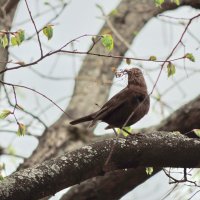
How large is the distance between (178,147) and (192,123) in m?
1.20

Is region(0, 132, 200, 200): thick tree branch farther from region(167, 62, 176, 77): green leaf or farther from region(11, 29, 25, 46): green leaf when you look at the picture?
region(11, 29, 25, 46): green leaf

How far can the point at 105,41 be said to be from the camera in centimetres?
301

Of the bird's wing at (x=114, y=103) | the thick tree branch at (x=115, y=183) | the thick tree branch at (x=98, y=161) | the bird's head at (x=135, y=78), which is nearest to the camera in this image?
the thick tree branch at (x=98, y=161)

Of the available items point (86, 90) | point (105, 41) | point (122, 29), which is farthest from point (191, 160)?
point (122, 29)

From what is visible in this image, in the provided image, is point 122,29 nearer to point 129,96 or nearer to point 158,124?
point 158,124

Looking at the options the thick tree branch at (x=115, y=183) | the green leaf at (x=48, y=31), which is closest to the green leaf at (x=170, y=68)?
the green leaf at (x=48, y=31)

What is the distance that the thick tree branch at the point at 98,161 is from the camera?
2.84 meters

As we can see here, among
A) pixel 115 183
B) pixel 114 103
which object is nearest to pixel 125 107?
pixel 114 103

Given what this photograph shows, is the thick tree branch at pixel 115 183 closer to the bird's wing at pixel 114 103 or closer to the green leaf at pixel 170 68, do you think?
the bird's wing at pixel 114 103

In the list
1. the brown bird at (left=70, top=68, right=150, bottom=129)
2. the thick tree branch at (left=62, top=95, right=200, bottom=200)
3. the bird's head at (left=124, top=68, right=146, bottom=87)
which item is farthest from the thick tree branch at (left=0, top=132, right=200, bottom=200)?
the thick tree branch at (left=62, top=95, right=200, bottom=200)

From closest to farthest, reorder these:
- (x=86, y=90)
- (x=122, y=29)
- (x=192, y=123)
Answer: (x=192, y=123) → (x=86, y=90) → (x=122, y=29)

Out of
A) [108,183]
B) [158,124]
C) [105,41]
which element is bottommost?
[108,183]

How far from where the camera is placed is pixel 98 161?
3041mm

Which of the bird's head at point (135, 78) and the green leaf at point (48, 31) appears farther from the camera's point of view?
the bird's head at point (135, 78)
